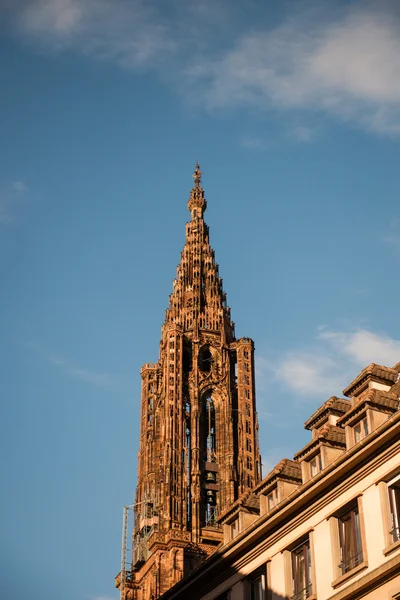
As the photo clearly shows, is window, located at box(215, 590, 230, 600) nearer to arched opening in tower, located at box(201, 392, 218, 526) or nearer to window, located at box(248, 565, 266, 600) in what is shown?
window, located at box(248, 565, 266, 600)

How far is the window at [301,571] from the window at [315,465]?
2.28 meters

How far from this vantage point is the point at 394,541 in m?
30.4

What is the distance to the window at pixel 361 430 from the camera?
111 ft

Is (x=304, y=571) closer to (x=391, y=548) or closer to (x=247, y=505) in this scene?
(x=391, y=548)

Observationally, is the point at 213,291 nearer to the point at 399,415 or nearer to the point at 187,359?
the point at 187,359

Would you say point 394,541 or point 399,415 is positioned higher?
point 399,415

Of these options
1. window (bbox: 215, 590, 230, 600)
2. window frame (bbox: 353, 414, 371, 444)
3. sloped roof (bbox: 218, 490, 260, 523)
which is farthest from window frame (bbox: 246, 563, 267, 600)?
window frame (bbox: 353, 414, 371, 444)

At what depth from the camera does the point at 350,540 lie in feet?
106

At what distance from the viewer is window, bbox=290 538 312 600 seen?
3353 centimetres

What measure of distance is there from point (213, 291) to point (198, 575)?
2980 inches

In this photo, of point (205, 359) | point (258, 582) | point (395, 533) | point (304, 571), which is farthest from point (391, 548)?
point (205, 359)

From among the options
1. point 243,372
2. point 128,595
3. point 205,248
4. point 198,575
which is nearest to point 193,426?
point 243,372

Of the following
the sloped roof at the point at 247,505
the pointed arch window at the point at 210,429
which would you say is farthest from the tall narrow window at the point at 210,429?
the sloped roof at the point at 247,505

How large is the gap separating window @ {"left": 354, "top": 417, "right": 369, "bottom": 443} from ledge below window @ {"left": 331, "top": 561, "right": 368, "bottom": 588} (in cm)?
399
